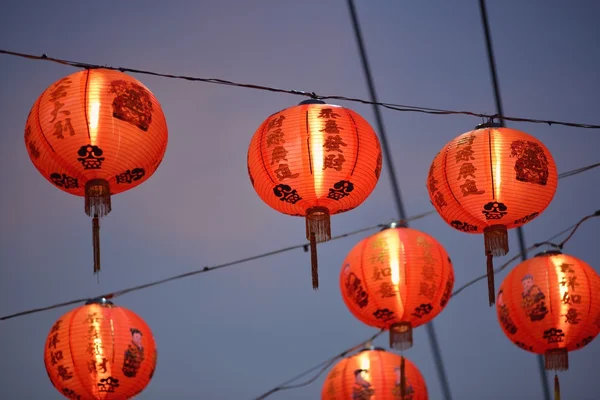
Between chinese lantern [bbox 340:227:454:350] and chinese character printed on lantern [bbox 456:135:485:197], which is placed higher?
chinese character printed on lantern [bbox 456:135:485:197]

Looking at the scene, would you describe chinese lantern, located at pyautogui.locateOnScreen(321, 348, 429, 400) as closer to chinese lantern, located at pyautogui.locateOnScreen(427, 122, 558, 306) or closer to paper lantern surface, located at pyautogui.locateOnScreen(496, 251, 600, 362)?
paper lantern surface, located at pyautogui.locateOnScreen(496, 251, 600, 362)

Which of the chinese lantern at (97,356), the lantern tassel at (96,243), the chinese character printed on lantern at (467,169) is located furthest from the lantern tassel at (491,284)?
the lantern tassel at (96,243)

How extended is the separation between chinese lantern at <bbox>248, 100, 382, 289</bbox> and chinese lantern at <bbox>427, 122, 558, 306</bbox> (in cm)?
44

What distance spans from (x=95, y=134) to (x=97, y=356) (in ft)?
4.43

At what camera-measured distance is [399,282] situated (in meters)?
5.91

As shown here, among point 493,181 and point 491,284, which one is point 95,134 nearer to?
A: point 493,181

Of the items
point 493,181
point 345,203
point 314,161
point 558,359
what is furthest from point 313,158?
point 558,359

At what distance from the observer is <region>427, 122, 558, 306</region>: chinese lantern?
18.9ft

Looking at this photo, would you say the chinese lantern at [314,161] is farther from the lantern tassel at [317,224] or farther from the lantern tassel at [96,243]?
the lantern tassel at [96,243]

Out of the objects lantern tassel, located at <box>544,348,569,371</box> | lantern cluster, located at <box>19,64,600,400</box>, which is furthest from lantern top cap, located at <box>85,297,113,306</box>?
lantern tassel, located at <box>544,348,569,371</box>

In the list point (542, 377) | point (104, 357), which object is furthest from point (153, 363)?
point (542, 377)

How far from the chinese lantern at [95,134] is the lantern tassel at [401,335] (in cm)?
156

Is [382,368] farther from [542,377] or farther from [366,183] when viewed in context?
[542,377]

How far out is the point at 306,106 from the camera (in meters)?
5.68
